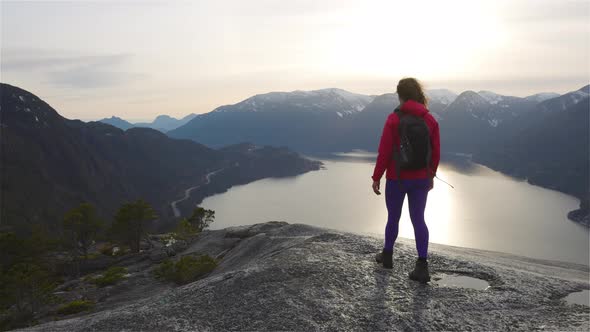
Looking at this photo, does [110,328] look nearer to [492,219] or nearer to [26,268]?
[26,268]

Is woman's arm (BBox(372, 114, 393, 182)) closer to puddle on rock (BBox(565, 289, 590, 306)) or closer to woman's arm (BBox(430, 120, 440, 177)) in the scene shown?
woman's arm (BBox(430, 120, 440, 177))

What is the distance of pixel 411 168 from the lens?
754cm

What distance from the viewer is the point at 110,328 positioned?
22.3 ft

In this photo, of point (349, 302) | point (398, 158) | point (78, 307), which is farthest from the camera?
point (78, 307)

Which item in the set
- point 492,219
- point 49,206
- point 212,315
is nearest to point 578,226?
point 492,219

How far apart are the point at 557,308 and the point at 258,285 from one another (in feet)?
20.2

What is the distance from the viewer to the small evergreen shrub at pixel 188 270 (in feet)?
44.8

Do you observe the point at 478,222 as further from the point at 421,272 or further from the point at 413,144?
the point at 413,144

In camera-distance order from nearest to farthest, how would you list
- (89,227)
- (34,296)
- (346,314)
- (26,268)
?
(346,314)
(34,296)
(26,268)
(89,227)

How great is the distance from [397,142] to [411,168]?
624 millimetres

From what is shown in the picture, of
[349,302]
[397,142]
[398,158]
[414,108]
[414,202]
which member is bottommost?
[349,302]

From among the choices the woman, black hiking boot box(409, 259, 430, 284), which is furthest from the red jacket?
black hiking boot box(409, 259, 430, 284)

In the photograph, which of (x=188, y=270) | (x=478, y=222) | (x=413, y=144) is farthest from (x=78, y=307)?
(x=478, y=222)

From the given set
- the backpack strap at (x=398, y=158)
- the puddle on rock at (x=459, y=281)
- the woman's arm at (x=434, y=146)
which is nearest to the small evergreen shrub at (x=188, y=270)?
the puddle on rock at (x=459, y=281)
